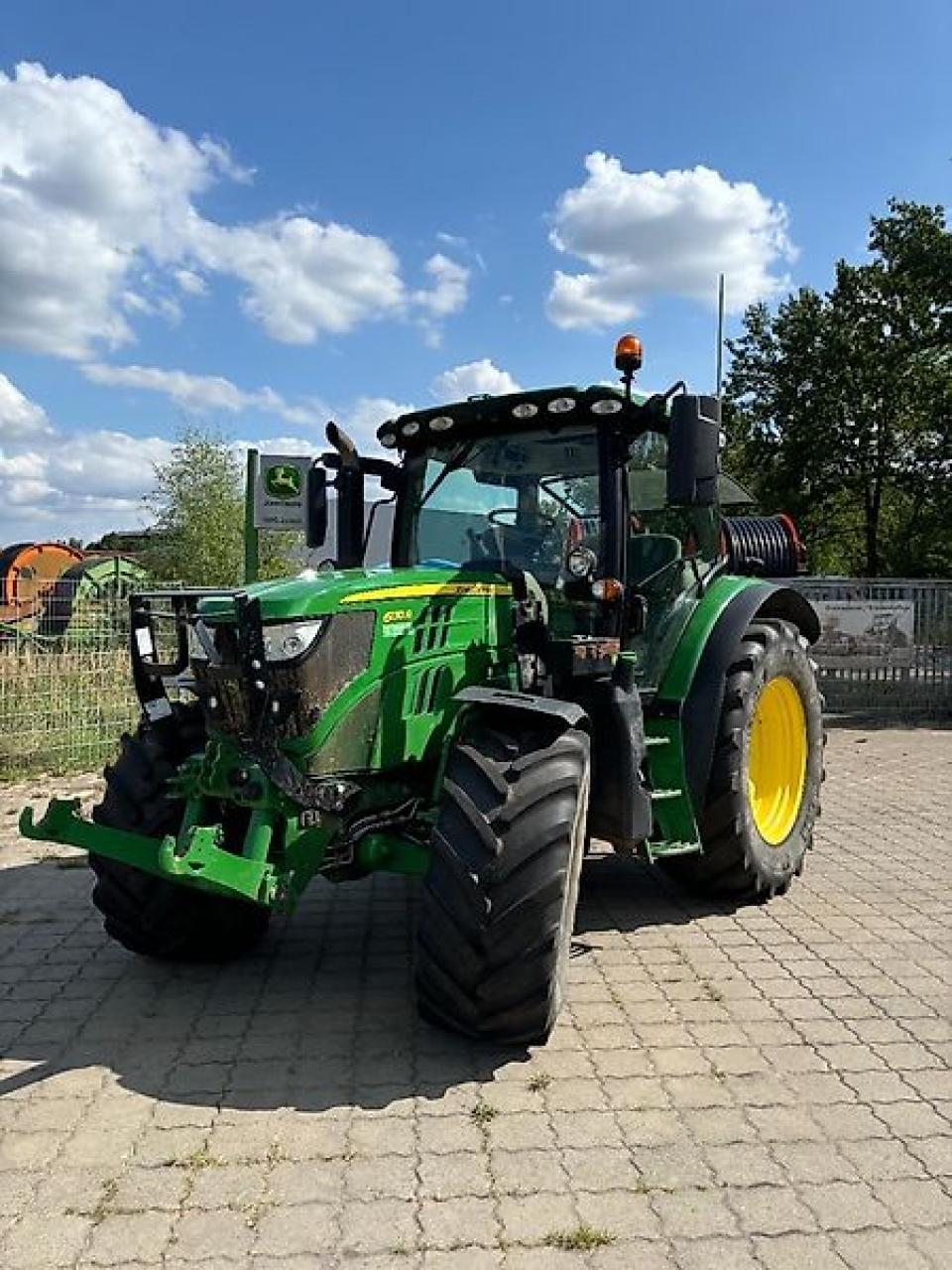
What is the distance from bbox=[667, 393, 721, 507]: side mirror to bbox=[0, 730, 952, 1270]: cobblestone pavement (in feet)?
6.56

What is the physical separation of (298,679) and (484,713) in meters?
0.72

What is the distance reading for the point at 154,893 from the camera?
4.48 meters

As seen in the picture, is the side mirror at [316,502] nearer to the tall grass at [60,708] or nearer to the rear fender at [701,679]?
the rear fender at [701,679]

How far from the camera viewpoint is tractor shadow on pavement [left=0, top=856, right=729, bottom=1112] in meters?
3.64

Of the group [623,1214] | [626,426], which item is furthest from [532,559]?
[623,1214]

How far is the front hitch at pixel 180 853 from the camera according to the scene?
3527 mm

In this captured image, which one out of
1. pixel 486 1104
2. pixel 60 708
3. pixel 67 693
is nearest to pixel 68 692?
pixel 67 693

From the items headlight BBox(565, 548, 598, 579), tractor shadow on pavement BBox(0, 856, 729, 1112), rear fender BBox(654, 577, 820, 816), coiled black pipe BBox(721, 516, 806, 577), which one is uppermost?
coiled black pipe BBox(721, 516, 806, 577)

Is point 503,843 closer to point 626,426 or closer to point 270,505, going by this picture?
point 626,426

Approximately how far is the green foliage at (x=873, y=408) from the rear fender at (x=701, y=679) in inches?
679

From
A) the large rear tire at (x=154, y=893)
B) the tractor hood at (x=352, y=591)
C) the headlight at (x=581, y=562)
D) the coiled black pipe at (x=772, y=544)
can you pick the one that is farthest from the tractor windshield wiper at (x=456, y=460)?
→ the coiled black pipe at (x=772, y=544)

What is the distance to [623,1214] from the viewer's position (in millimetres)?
2883

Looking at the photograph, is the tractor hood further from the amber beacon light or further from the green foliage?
the green foliage

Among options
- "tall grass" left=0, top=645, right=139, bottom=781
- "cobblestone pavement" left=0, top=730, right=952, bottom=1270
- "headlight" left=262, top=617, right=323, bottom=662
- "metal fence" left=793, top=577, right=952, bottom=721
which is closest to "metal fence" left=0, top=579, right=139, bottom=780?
"tall grass" left=0, top=645, right=139, bottom=781
